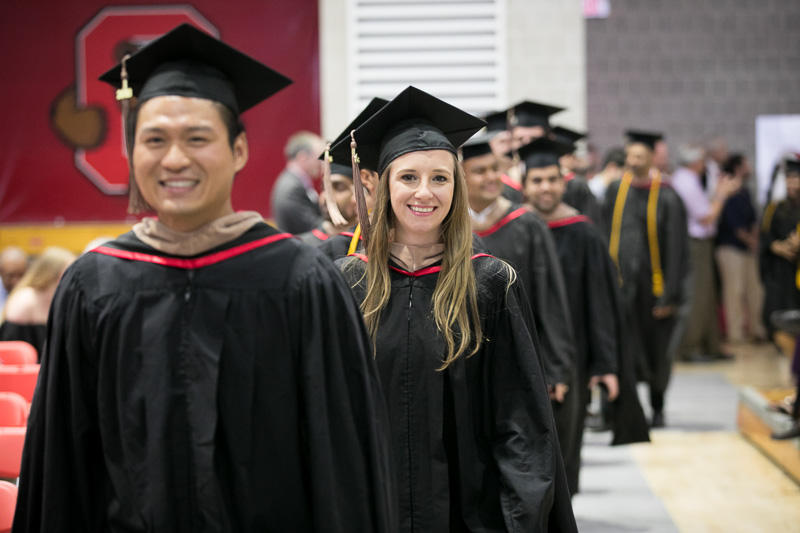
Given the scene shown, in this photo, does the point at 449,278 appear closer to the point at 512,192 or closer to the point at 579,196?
the point at 512,192

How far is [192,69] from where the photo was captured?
2.02 m

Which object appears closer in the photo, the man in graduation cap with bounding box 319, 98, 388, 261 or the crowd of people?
the crowd of people

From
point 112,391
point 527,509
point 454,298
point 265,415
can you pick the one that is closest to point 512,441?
point 527,509

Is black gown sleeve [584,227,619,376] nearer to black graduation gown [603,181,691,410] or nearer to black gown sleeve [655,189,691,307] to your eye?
black graduation gown [603,181,691,410]

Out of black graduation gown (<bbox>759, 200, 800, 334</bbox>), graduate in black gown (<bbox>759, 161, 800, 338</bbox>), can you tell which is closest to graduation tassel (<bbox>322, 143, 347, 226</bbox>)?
graduate in black gown (<bbox>759, 161, 800, 338</bbox>)

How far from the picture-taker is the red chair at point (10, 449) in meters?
3.22

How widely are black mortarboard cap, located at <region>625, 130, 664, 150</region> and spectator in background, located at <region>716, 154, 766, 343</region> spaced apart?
3.97 metres

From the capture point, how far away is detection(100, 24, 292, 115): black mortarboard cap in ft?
6.52

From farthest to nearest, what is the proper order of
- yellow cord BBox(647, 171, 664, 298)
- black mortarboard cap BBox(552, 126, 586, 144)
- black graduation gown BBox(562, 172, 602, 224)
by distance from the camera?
yellow cord BBox(647, 171, 664, 298) < black graduation gown BBox(562, 172, 602, 224) < black mortarboard cap BBox(552, 126, 586, 144)

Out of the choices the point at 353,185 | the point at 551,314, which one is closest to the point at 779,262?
the point at 551,314

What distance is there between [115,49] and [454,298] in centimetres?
790

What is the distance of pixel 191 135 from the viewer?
6.43 ft

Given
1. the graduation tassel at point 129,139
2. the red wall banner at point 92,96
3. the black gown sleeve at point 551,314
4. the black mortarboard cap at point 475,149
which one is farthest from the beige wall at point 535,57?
the graduation tassel at point 129,139

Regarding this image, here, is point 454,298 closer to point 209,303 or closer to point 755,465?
point 209,303
